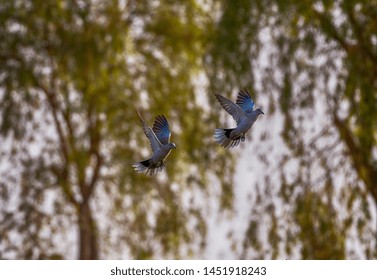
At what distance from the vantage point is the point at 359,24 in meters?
7.75

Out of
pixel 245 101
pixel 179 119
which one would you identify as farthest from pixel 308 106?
pixel 245 101

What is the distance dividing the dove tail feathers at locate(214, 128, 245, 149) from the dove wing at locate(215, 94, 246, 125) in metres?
0.03

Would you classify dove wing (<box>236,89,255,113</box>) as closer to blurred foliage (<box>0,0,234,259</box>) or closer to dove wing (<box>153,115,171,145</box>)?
dove wing (<box>153,115,171,145</box>)

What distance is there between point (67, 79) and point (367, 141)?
170 inches

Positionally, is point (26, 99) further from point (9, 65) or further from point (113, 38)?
point (113, 38)

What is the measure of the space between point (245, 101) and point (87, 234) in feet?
29.4

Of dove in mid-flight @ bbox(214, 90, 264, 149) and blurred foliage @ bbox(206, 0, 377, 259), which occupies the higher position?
blurred foliage @ bbox(206, 0, 377, 259)

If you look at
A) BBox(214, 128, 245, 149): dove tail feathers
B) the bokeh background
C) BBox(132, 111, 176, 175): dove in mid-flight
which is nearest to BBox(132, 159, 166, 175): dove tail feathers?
BBox(132, 111, 176, 175): dove in mid-flight

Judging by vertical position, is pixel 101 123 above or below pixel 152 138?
above

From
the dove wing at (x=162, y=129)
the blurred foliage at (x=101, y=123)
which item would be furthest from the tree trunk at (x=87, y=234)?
the dove wing at (x=162, y=129)

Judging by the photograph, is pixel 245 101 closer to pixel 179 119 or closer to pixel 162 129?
pixel 162 129

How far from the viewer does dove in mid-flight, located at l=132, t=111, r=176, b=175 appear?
5.54 feet

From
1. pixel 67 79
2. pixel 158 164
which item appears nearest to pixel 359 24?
pixel 67 79

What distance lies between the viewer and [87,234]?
34.6 feet
